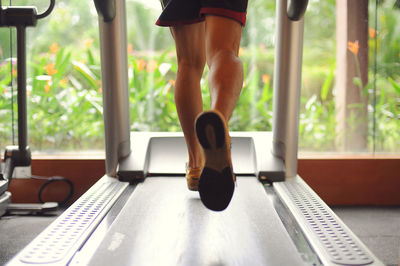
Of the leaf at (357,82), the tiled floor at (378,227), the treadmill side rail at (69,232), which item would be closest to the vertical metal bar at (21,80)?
the treadmill side rail at (69,232)

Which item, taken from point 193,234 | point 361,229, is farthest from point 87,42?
point 361,229

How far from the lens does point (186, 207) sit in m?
1.57

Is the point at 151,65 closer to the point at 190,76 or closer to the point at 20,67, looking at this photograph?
the point at 20,67

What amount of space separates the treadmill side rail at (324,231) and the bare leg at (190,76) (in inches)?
16.1

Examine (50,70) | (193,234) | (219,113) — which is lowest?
(193,234)

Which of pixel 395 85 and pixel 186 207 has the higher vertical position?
pixel 395 85

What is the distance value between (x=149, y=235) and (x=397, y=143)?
1764 mm

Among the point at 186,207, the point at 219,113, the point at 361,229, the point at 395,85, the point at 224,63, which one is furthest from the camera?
the point at 395,85

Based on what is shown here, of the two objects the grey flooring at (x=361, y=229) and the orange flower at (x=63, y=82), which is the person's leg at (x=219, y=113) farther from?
the orange flower at (x=63, y=82)

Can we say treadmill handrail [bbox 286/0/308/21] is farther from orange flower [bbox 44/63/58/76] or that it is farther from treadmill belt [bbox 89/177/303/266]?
orange flower [bbox 44/63/58/76]

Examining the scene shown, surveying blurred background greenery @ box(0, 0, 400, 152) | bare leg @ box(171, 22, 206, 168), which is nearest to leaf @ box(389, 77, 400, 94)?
blurred background greenery @ box(0, 0, 400, 152)

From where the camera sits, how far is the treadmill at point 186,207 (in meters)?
1.13

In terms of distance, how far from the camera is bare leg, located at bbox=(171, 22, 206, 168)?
161cm

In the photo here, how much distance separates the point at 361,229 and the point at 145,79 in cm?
147
